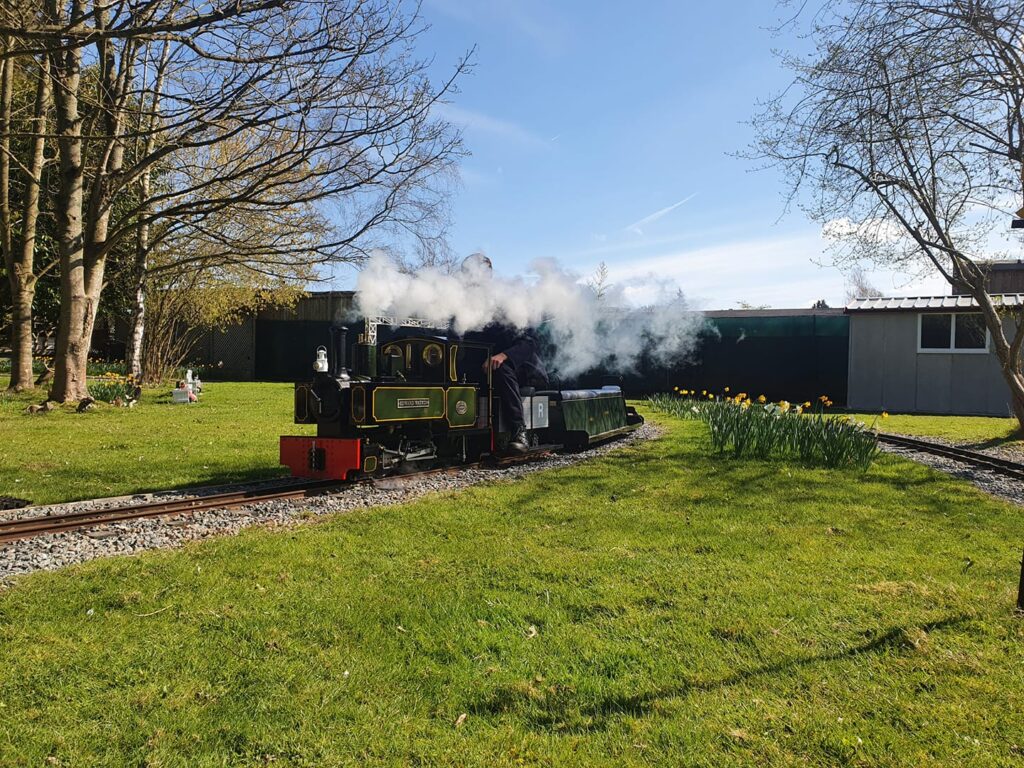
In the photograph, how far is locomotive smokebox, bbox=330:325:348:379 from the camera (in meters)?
8.66

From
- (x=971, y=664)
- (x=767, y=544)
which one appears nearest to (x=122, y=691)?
(x=971, y=664)

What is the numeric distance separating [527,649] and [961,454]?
10.4m

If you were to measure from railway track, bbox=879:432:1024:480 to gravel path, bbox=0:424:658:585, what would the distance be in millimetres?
6713

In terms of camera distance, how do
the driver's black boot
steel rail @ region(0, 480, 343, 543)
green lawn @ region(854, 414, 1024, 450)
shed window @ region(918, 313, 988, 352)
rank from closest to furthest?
steel rail @ region(0, 480, 343, 543), the driver's black boot, green lawn @ region(854, 414, 1024, 450), shed window @ region(918, 313, 988, 352)

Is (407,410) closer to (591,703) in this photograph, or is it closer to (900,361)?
(591,703)

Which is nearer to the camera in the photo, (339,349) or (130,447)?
(339,349)

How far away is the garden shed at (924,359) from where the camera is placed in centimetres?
1892

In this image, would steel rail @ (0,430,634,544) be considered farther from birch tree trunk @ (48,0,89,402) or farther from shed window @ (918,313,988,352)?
shed window @ (918,313,988,352)

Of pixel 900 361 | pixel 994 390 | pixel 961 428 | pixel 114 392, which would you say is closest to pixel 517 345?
pixel 961 428

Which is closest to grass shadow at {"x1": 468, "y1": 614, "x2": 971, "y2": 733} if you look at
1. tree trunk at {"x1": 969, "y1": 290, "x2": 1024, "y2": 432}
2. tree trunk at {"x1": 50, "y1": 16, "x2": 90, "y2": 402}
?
tree trunk at {"x1": 969, "y1": 290, "x2": 1024, "y2": 432}

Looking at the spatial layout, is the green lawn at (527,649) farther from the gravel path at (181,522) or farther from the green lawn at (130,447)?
the green lawn at (130,447)

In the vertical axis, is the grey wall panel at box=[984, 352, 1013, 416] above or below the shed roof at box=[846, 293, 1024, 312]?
below

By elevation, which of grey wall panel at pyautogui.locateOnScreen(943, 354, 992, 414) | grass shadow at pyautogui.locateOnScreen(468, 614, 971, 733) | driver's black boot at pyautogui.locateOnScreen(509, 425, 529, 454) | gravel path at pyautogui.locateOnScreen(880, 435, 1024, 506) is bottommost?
grass shadow at pyautogui.locateOnScreen(468, 614, 971, 733)

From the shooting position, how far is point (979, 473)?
9.72 m
